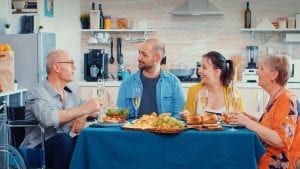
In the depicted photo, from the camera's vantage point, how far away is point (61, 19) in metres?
6.48

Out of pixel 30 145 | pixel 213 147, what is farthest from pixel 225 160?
pixel 30 145

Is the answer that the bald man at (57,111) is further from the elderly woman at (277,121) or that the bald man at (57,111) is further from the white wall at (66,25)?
the white wall at (66,25)

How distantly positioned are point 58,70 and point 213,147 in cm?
138

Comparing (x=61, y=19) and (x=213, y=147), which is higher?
(x=61, y=19)

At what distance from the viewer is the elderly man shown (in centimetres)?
380

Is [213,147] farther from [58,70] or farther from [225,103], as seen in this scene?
[58,70]

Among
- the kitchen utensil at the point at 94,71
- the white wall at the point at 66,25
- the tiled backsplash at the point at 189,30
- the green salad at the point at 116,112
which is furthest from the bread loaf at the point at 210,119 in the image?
the tiled backsplash at the point at 189,30

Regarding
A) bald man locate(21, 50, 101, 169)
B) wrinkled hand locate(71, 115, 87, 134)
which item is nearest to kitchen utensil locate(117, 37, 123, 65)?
bald man locate(21, 50, 101, 169)

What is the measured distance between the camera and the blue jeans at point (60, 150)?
3160mm

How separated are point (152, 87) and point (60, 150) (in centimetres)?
101

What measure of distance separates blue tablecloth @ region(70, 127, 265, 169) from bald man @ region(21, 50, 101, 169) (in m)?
0.51

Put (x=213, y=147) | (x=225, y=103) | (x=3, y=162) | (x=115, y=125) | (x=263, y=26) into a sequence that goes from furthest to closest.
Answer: (x=263, y=26)
(x=225, y=103)
(x=3, y=162)
(x=115, y=125)
(x=213, y=147)

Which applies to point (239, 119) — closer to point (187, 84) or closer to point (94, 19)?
point (187, 84)

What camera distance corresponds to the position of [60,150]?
3.16 m
